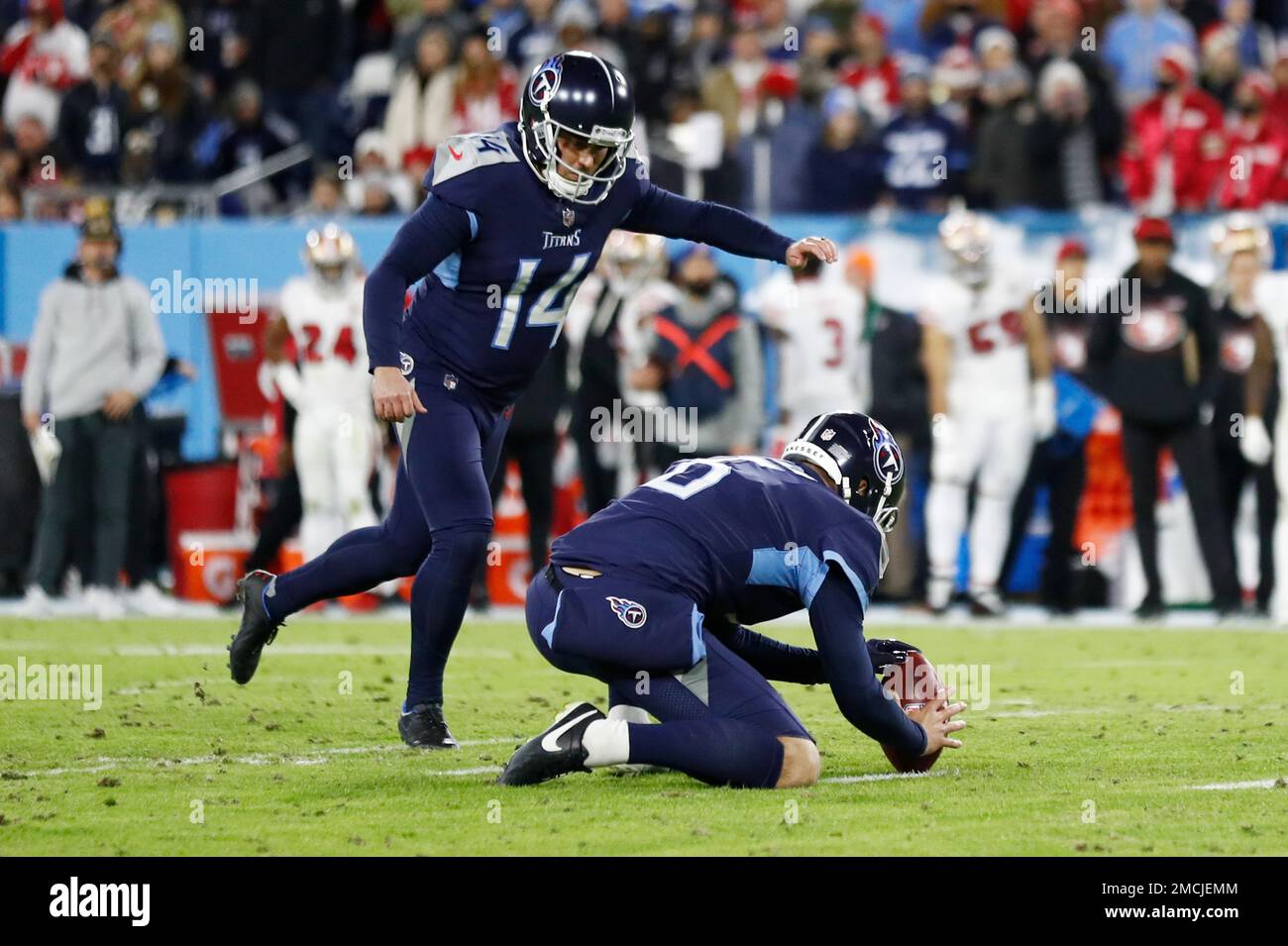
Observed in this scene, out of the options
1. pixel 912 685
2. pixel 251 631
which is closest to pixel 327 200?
pixel 251 631

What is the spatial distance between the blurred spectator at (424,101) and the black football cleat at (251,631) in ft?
26.5

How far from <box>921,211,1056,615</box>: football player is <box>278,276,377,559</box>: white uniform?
3.40 metres

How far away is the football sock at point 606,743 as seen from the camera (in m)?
5.61

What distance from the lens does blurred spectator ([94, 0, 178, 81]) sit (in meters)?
15.9

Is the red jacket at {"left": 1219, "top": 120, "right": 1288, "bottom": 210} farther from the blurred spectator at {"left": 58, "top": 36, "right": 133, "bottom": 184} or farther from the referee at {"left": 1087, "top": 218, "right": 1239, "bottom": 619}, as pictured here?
the blurred spectator at {"left": 58, "top": 36, "right": 133, "bottom": 184}

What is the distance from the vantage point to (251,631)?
22.8ft

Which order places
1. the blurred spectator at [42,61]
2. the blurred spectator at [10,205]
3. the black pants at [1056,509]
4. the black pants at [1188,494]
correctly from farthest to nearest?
the blurred spectator at [42,61] < the blurred spectator at [10,205] < the black pants at [1056,509] < the black pants at [1188,494]

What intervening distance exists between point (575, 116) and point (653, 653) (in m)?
1.77

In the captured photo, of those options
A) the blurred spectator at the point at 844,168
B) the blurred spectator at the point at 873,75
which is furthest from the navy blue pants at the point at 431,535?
the blurred spectator at the point at 873,75

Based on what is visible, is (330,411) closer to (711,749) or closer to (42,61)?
(42,61)

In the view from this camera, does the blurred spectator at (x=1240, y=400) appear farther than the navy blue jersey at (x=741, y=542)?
Yes

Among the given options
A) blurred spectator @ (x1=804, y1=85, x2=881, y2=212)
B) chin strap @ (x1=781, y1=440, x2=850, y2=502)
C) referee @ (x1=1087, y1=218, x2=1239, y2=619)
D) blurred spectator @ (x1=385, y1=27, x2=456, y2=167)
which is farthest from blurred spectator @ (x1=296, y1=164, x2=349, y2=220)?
chin strap @ (x1=781, y1=440, x2=850, y2=502)

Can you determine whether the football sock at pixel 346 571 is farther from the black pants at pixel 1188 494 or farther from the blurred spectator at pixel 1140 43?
the blurred spectator at pixel 1140 43
